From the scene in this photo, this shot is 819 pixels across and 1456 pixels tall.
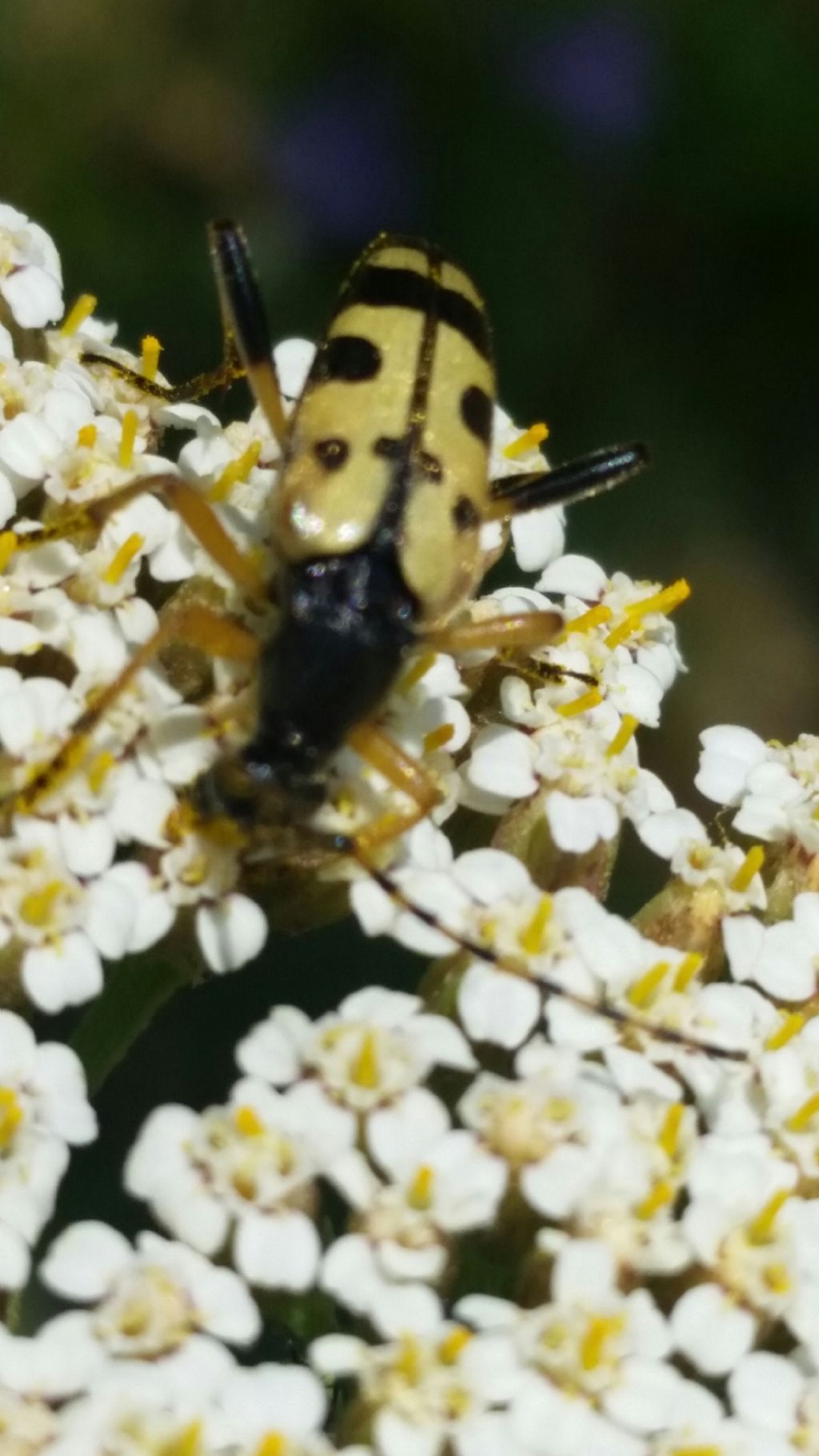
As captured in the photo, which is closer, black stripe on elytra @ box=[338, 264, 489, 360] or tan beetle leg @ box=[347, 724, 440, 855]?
tan beetle leg @ box=[347, 724, 440, 855]

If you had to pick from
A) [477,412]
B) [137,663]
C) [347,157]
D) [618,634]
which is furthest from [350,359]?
[347,157]


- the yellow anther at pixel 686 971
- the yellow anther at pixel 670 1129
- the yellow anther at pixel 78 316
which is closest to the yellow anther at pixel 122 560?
the yellow anther at pixel 78 316

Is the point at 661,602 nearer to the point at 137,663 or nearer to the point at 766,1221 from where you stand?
the point at 137,663

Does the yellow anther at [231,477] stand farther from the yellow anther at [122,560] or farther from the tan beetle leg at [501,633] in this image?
the tan beetle leg at [501,633]

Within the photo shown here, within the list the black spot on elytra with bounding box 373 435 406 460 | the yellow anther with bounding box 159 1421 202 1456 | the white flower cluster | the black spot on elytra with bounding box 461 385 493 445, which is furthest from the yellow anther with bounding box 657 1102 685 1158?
the black spot on elytra with bounding box 461 385 493 445

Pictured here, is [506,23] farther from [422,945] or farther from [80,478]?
[422,945]

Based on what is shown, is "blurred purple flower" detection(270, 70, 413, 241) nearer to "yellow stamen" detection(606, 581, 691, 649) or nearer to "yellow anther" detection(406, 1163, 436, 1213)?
"yellow stamen" detection(606, 581, 691, 649)

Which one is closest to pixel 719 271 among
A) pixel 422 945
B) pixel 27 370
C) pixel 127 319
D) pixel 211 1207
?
pixel 127 319

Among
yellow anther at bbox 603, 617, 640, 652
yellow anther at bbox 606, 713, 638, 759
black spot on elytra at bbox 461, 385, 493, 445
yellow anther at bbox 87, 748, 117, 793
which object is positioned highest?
black spot on elytra at bbox 461, 385, 493, 445
